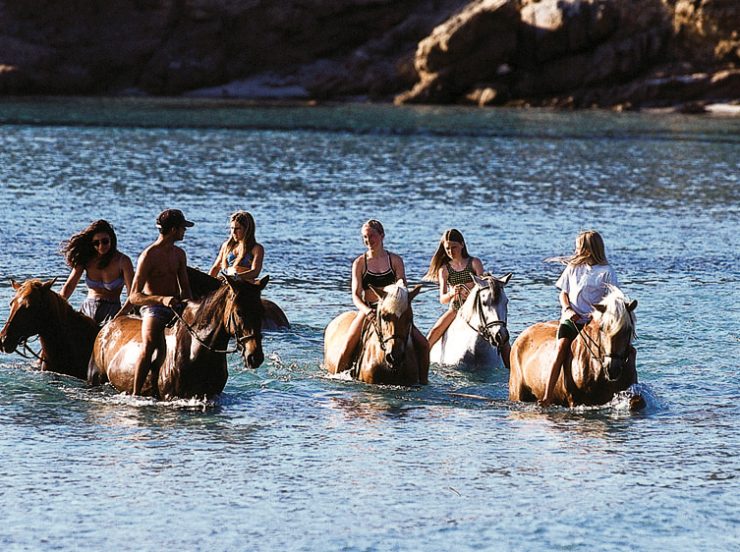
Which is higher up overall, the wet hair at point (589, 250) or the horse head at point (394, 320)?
the wet hair at point (589, 250)

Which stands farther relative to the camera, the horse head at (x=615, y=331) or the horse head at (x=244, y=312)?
the horse head at (x=615, y=331)

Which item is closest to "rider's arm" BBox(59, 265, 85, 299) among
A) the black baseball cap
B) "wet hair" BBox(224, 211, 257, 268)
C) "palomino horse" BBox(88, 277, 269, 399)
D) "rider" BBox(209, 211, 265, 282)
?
"palomino horse" BBox(88, 277, 269, 399)

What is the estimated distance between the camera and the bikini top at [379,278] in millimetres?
15500

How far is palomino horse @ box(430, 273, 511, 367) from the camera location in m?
14.7

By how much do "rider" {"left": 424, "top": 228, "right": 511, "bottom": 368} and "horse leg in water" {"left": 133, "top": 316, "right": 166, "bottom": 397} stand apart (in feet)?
12.4

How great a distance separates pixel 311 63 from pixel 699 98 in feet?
99.0

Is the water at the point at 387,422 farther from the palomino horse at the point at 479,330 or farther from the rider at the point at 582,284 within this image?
the rider at the point at 582,284

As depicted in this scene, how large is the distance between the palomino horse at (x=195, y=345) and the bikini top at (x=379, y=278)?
2504 millimetres

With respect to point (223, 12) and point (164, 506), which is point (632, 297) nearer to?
point (164, 506)

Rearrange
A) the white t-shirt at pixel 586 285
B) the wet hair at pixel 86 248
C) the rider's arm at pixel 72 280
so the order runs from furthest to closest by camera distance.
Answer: the rider's arm at pixel 72 280 < the wet hair at pixel 86 248 < the white t-shirt at pixel 586 285

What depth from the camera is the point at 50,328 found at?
14.8m

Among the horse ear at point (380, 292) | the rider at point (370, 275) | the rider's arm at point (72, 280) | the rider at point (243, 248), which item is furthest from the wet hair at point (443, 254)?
the rider's arm at point (72, 280)

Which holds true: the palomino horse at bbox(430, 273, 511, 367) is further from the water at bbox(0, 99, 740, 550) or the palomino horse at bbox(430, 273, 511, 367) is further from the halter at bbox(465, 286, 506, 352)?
the water at bbox(0, 99, 740, 550)

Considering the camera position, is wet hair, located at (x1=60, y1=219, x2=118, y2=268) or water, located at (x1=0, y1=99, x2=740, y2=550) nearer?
water, located at (x1=0, y1=99, x2=740, y2=550)
